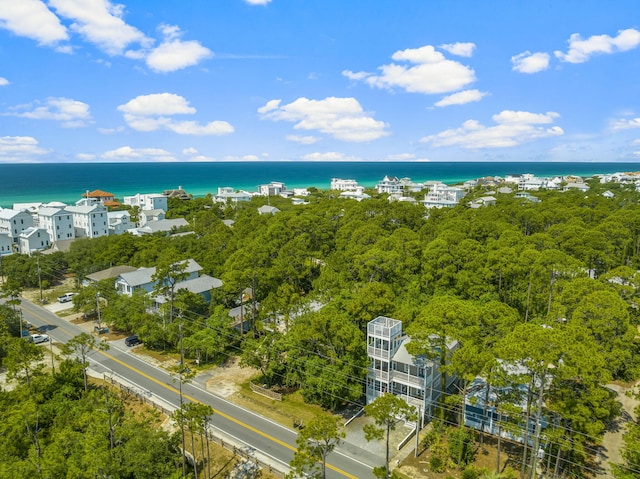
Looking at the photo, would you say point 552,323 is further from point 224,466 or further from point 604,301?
point 224,466

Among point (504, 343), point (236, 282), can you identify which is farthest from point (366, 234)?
point (504, 343)

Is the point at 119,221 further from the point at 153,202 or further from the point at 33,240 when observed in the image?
the point at 153,202

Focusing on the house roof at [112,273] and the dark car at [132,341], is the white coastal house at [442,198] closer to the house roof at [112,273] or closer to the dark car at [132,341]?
the house roof at [112,273]

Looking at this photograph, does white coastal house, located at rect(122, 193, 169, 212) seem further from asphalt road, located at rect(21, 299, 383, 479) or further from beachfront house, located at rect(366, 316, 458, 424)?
beachfront house, located at rect(366, 316, 458, 424)

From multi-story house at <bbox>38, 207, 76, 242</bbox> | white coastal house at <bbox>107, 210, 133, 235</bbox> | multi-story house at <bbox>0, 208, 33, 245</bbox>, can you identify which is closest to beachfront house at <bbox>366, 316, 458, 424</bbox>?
multi-story house at <bbox>38, 207, 76, 242</bbox>

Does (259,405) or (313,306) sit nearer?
(259,405)

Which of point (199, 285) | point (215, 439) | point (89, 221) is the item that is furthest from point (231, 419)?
point (89, 221)
